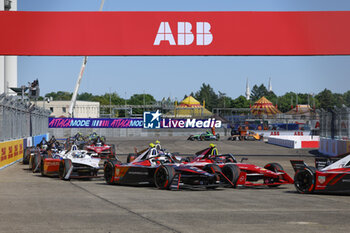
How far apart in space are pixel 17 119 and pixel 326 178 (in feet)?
63.6

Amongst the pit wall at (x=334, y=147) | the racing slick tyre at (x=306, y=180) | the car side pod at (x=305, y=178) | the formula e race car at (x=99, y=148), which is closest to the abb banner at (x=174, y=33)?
the formula e race car at (x=99, y=148)

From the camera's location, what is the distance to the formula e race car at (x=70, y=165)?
55.8 feet

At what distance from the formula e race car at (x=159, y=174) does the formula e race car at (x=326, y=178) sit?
6.69ft

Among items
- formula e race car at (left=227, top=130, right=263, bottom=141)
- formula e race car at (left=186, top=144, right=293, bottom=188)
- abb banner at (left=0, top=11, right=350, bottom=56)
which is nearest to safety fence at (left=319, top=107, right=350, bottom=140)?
abb banner at (left=0, top=11, right=350, bottom=56)

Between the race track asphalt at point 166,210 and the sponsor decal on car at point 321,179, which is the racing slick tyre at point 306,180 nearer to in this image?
the sponsor decal on car at point 321,179

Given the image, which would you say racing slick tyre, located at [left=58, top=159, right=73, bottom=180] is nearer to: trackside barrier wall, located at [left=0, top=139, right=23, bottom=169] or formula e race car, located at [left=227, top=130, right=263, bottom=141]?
trackside barrier wall, located at [left=0, top=139, right=23, bottom=169]

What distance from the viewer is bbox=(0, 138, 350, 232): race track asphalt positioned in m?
8.05

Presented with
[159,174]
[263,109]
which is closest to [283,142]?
[159,174]

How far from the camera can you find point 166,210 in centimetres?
987

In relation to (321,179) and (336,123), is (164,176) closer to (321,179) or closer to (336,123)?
(321,179)

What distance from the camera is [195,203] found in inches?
432

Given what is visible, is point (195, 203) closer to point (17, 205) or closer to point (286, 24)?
point (17, 205)

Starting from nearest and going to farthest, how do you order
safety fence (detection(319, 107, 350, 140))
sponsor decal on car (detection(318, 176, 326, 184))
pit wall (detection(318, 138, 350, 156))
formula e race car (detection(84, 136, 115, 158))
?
sponsor decal on car (detection(318, 176, 326, 184)), formula e race car (detection(84, 136, 115, 158)), pit wall (detection(318, 138, 350, 156)), safety fence (detection(319, 107, 350, 140))

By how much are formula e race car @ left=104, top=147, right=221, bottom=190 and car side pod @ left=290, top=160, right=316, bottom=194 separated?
1.92 meters
